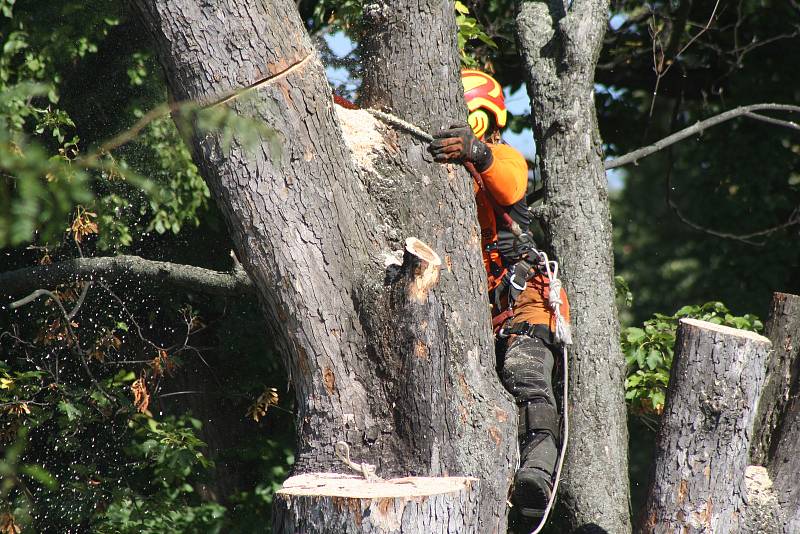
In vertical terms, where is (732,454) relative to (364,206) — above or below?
below

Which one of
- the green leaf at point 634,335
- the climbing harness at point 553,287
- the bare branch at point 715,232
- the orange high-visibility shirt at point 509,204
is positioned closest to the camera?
the orange high-visibility shirt at point 509,204

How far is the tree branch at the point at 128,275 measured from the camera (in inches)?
167

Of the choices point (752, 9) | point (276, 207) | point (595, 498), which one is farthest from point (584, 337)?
point (752, 9)

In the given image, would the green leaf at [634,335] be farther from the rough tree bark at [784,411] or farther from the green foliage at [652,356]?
the rough tree bark at [784,411]

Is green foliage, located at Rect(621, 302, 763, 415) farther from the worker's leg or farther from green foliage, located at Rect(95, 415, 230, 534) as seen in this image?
green foliage, located at Rect(95, 415, 230, 534)

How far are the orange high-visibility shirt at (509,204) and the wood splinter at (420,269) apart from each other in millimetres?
747

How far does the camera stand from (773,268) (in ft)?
22.7

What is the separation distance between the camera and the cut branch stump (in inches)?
91.2

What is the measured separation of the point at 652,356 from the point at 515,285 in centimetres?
133

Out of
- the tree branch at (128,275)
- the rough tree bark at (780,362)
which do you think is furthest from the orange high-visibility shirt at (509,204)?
the tree branch at (128,275)

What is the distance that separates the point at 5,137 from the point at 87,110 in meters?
4.10

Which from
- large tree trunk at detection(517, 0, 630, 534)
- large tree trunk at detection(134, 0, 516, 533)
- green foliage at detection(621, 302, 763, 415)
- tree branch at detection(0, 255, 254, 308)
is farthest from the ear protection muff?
green foliage at detection(621, 302, 763, 415)

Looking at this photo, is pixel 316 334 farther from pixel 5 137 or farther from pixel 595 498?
pixel 595 498

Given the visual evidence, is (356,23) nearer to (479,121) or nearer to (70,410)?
(479,121)
